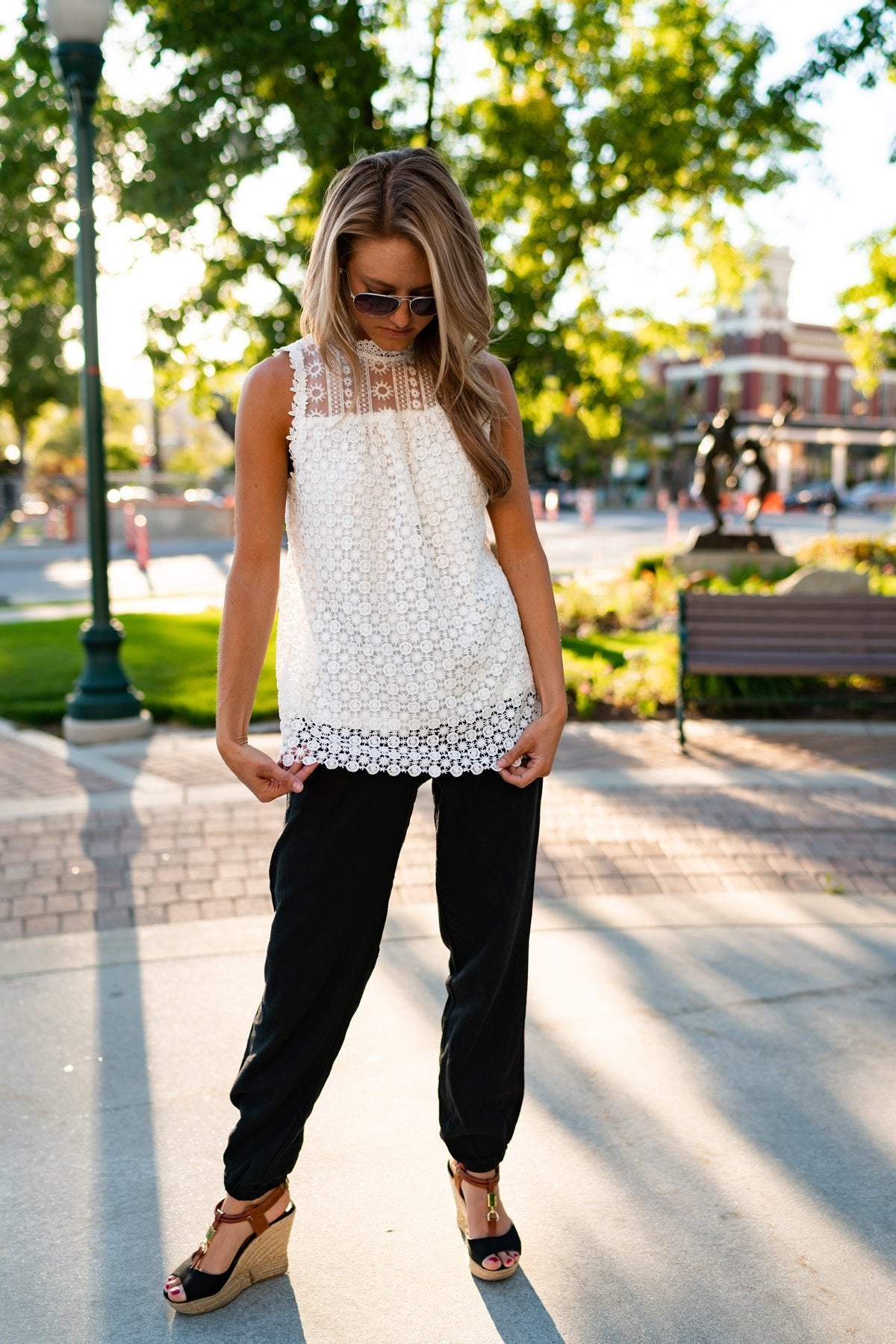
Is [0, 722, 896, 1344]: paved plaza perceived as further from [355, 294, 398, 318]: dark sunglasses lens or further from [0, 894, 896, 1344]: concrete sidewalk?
[355, 294, 398, 318]: dark sunglasses lens

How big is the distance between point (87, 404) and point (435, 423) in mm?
5591

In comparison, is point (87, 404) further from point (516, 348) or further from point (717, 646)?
point (516, 348)

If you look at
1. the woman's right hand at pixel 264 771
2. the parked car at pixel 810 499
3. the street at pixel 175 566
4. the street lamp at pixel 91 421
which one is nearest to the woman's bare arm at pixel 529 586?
the woman's right hand at pixel 264 771

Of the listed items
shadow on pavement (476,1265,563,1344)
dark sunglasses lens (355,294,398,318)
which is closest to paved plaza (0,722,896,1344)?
shadow on pavement (476,1265,563,1344)

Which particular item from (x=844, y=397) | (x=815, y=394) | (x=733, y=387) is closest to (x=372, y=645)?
(x=733, y=387)

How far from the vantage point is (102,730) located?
24.0 ft

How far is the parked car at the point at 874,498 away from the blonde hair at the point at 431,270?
5117cm

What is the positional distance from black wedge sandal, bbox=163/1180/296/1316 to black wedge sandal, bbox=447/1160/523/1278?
33 centimetres

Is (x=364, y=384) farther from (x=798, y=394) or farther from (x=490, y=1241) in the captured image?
(x=798, y=394)

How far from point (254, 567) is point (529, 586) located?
1.60 ft

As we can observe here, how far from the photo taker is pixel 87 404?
734cm

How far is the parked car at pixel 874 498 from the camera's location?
52.4 metres

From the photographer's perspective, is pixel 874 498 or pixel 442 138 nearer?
pixel 442 138

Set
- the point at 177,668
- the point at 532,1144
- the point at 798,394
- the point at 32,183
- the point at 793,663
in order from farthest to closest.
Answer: the point at 798,394
the point at 32,183
the point at 177,668
the point at 793,663
the point at 532,1144
